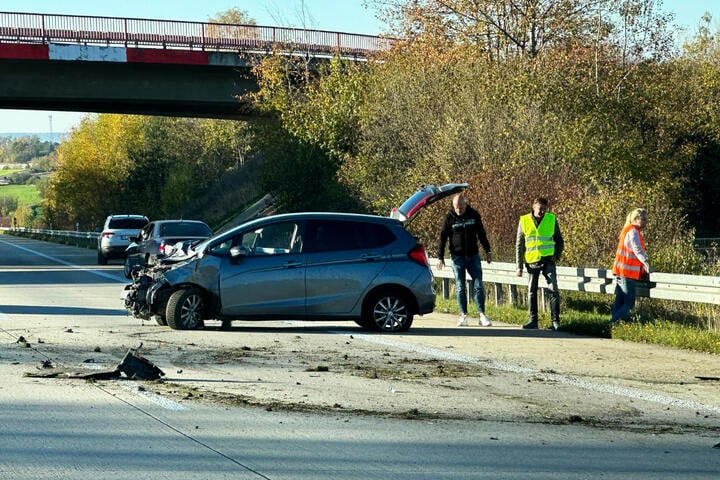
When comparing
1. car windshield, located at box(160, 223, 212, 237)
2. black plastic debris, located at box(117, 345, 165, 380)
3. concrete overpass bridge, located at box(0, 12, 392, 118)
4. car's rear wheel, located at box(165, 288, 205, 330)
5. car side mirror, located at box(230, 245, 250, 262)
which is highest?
concrete overpass bridge, located at box(0, 12, 392, 118)

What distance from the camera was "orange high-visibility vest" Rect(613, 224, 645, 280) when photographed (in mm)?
16312

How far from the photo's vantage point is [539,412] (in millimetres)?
9828

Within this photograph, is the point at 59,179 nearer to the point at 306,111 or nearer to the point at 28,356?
the point at 306,111

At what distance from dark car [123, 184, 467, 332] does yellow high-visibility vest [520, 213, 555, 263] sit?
5.00 ft

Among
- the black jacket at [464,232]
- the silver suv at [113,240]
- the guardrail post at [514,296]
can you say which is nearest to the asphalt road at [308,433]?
the black jacket at [464,232]

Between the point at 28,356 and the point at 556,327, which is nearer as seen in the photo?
the point at 28,356

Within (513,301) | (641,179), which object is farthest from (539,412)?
(641,179)

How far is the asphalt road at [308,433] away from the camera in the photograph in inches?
297

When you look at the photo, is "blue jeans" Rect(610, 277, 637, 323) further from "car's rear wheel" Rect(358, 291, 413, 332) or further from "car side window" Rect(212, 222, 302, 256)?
"car side window" Rect(212, 222, 302, 256)

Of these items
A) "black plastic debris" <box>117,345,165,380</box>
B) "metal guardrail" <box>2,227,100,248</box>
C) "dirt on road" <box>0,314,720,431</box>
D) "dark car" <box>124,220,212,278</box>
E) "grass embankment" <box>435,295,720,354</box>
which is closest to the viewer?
"dirt on road" <box>0,314,720,431</box>

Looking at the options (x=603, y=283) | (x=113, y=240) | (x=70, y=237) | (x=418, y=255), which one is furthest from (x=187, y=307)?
(x=70, y=237)

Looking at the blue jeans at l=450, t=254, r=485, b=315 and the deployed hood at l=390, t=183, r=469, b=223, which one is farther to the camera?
the deployed hood at l=390, t=183, r=469, b=223

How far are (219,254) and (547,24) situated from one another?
25.2 m

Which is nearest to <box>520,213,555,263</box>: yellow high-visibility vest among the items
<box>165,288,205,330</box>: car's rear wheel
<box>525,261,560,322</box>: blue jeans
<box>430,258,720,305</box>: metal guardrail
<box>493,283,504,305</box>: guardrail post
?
<box>525,261,560,322</box>: blue jeans
